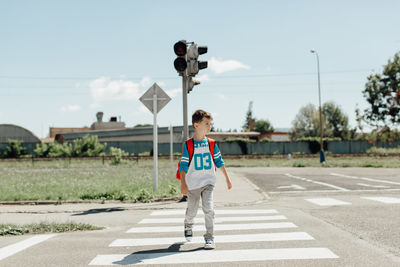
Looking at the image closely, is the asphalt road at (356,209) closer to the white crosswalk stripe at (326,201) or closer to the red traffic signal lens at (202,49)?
the white crosswalk stripe at (326,201)

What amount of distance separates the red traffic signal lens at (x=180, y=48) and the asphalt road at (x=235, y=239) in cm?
371

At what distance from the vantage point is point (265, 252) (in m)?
4.81

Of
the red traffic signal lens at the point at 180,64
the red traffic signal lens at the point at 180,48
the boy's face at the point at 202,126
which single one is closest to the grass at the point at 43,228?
the boy's face at the point at 202,126

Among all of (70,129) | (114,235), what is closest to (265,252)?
(114,235)

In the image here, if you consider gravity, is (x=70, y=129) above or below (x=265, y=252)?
above

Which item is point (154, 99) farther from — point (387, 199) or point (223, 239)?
point (387, 199)

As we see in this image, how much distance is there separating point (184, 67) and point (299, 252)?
19.6 ft

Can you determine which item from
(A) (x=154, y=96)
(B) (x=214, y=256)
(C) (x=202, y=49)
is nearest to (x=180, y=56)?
(C) (x=202, y=49)

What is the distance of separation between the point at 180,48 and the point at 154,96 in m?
1.69

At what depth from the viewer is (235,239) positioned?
5.59 m

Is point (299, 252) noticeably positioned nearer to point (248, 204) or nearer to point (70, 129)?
point (248, 204)

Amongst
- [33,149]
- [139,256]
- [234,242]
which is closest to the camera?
[139,256]

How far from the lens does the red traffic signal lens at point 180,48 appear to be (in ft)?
31.4

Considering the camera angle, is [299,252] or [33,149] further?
[33,149]
